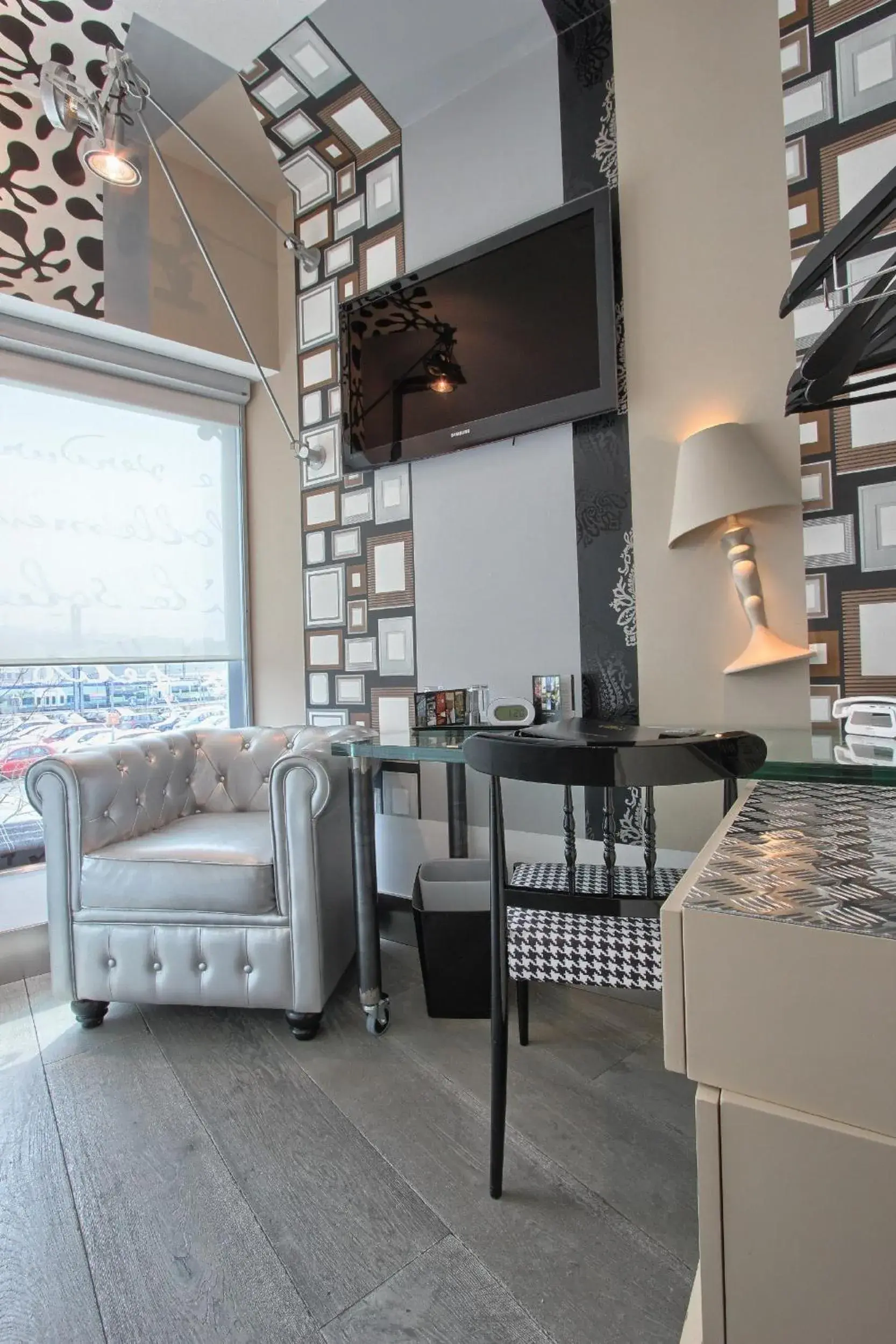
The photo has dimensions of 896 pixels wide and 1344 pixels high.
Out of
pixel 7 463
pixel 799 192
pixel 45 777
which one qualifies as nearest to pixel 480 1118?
pixel 45 777

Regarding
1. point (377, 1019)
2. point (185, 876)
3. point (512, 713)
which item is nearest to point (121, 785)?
point (185, 876)

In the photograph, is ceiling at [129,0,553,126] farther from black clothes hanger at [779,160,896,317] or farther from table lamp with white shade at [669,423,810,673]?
black clothes hanger at [779,160,896,317]

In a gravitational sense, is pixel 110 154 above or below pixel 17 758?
above

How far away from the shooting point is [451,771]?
233 cm

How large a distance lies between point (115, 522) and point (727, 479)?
228cm

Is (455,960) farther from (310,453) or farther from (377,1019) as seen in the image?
(310,453)

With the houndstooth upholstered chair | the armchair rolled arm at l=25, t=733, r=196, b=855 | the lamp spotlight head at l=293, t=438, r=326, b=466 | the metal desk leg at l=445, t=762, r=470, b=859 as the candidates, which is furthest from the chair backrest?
the houndstooth upholstered chair

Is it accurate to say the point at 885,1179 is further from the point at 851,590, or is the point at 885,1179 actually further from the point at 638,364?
the point at 638,364

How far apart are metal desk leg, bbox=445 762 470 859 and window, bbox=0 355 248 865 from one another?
122 centimetres

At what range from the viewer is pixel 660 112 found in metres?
1.87

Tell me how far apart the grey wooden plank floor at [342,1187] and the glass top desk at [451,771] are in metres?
0.25

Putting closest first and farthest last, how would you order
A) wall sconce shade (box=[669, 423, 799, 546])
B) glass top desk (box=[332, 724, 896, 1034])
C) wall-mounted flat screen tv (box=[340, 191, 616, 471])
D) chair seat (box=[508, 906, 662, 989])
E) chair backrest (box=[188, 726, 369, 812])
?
glass top desk (box=[332, 724, 896, 1034])
chair seat (box=[508, 906, 662, 989])
wall sconce shade (box=[669, 423, 799, 546])
wall-mounted flat screen tv (box=[340, 191, 616, 471])
chair backrest (box=[188, 726, 369, 812])

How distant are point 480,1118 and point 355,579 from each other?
1840 millimetres

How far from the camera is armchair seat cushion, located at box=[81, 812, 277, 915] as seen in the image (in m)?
1.77
